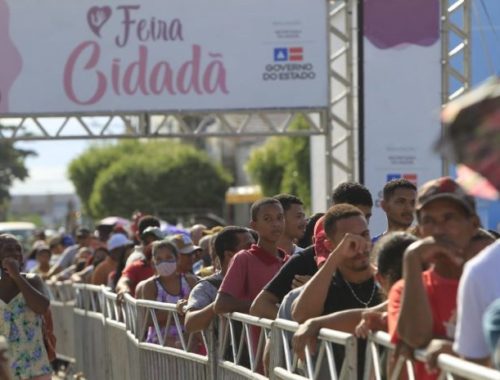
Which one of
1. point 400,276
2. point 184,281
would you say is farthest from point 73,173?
point 400,276

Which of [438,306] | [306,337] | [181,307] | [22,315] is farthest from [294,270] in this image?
[22,315]

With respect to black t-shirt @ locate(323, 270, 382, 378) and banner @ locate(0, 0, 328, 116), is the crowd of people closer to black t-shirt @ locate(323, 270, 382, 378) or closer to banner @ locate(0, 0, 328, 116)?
black t-shirt @ locate(323, 270, 382, 378)

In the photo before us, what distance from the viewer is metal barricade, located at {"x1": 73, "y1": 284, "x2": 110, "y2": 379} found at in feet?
48.1

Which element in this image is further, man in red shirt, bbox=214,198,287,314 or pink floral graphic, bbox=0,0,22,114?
pink floral graphic, bbox=0,0,22,114

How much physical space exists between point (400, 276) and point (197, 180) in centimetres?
7524

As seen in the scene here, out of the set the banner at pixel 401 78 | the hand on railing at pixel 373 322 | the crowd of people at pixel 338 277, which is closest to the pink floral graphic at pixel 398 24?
the banner at pixel 401 78

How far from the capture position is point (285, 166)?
191 ft

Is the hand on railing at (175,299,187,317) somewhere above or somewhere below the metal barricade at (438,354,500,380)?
below

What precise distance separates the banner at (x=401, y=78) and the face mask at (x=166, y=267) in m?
7.45

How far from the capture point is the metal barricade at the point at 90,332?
14.7 m

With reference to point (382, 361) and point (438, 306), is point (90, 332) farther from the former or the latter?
point (438, 306)

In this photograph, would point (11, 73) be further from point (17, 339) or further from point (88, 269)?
point (17, 339)

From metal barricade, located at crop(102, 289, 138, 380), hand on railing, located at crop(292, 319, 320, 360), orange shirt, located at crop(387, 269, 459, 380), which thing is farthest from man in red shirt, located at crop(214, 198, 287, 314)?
orange shirt, located at crop(387, 269, 459, 380)

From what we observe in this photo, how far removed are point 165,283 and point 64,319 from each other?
285 inches
